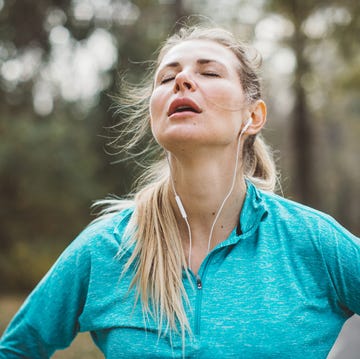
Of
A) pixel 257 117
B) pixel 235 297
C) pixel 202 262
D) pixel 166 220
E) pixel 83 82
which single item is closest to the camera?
pixel 235 297

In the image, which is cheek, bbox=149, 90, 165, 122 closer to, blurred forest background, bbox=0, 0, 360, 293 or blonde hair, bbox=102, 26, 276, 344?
blonde hair, bbox=102, 26, 276, 344

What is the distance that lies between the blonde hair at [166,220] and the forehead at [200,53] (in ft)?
0.17

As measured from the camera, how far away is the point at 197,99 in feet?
7.61

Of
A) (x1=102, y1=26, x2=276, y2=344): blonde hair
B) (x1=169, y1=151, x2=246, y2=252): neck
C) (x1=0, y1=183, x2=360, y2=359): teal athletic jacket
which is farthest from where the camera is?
(x1=169, y1=151, x2=246, y2=252): neck

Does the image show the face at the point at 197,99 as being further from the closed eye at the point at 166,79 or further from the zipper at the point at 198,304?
the zipper at the point at 198,304

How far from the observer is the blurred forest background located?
12.1 meters

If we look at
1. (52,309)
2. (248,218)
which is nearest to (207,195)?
(248,218)

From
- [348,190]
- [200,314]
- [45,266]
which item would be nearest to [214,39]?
[200,314]

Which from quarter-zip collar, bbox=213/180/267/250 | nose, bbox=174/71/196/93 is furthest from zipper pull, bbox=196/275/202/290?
nose, bbox=174/71/196/93

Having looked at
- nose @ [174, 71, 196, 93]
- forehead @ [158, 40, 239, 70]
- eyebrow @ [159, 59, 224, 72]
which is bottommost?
nose @ [174, 71, 196, 93]

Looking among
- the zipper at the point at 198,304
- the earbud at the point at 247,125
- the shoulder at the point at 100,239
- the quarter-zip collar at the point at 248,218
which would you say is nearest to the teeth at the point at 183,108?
the earbud at the point at 247,125

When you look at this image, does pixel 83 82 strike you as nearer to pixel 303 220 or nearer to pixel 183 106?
pixel 183 106

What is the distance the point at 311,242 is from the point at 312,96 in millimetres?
12697

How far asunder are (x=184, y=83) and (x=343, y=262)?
1.01 m
